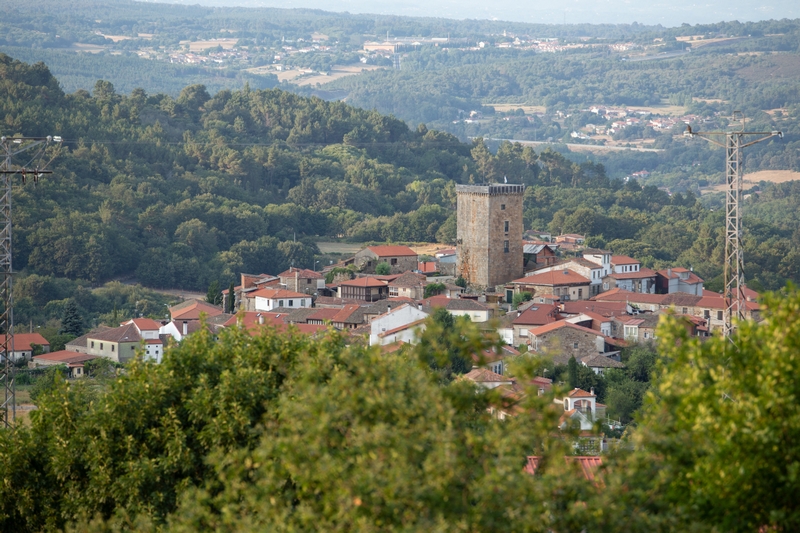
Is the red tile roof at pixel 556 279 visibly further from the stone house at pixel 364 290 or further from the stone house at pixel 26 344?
the stone house at pixel 26 344

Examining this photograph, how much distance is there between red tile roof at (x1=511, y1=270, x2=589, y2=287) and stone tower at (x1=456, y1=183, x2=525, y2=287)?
1.52 m

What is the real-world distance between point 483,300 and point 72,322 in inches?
542

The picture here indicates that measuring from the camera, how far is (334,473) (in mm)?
9352

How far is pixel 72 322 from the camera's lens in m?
45.1

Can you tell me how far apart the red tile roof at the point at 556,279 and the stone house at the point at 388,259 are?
17.2ft

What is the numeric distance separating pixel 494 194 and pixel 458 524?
131 ft

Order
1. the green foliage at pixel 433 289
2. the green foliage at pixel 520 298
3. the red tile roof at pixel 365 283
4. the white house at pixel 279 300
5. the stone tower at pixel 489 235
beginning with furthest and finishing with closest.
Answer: the stone tower at pixel 489 235 → the red tile roof at pixel 365 283 → the green foliage at pixel 433 289 → the green foliage at pixel 520 298 → the white house at pixel 279 300

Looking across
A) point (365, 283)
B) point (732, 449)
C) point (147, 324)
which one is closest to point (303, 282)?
point (365, 283)

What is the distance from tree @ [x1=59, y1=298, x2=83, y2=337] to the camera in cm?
4433

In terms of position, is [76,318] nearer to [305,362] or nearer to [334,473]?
[305,362]

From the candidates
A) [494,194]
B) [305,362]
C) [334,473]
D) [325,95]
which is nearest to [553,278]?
[494,194]

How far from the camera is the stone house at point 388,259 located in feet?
163

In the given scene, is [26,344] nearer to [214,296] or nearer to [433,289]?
[214,296]

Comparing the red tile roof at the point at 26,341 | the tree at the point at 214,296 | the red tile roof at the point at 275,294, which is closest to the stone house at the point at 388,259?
the tree at the point at 214,296
